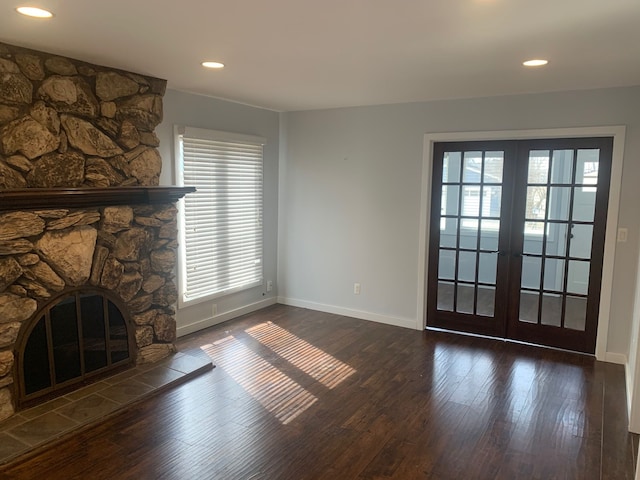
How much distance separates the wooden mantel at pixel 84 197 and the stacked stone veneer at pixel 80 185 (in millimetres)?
57

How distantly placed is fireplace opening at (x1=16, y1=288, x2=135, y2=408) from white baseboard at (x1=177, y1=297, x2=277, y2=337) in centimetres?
93

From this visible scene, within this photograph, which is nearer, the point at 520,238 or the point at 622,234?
the point at 622,234

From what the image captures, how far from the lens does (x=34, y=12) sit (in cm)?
236

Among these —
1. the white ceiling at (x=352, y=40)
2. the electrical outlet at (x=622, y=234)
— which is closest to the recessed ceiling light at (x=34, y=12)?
the white ceiling at (x=352, y=40)

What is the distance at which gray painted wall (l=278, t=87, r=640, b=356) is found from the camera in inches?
162

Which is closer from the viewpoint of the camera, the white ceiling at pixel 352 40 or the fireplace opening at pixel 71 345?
the white ceiling at pixel 352 40

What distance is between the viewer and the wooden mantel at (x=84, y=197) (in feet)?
9.37

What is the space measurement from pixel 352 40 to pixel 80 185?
2.16 metres

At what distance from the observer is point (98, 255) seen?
3465mm

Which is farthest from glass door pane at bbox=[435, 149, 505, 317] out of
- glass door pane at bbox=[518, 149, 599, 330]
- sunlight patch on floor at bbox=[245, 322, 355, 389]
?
sunlight patch on floor at bbox=[245, 322, 355, 389]

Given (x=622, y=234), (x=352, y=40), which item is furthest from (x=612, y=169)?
(x=352, y=40)

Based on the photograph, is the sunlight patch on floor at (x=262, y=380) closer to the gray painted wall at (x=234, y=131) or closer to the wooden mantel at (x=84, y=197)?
the gray painted wall at (x=234, y=131)

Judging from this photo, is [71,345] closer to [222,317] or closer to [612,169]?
[222,317]

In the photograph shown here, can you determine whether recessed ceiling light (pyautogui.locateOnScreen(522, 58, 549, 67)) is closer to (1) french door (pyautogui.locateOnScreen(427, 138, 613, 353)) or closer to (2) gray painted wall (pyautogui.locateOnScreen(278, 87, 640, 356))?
(2) gray painted wall (pyautogui.locateOnScreen(278, 87, 640, 356))
